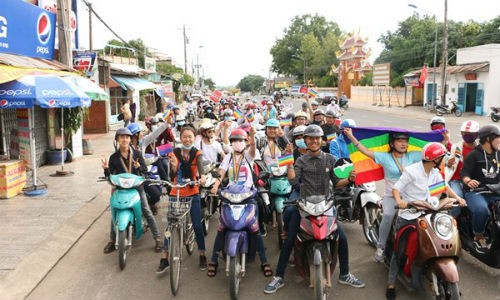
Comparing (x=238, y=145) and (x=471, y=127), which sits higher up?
(x=471, y=127)

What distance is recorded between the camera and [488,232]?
17.3 feet

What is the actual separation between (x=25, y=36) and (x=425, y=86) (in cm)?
3516

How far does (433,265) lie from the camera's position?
13.2 ft

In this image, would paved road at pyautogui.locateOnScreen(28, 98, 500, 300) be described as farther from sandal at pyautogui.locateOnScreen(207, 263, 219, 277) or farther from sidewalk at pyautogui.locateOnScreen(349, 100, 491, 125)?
sidewalk at pyautogui.locateOnScreen(349, 100, 491, 125)

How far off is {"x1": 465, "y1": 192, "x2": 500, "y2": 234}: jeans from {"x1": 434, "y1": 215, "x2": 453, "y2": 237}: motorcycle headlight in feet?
4.44

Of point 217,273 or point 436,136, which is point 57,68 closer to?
point 217,273

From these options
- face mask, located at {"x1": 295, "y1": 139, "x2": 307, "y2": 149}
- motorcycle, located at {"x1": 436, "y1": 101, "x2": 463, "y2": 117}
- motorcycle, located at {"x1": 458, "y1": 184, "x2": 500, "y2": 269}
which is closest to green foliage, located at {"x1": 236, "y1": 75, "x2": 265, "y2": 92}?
motorcycle, located at {"x1": 436, "y1": 101, "x2": 463, "y2": 117}

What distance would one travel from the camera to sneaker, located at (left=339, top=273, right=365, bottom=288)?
488 centimetres

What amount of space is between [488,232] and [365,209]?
59.2 inches

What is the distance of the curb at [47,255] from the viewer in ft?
16.6

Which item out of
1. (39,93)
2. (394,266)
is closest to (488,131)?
(394,266)

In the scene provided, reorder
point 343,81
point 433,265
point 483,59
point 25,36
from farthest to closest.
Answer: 1. point 343,81
2. point 483,59
3. point 25,36
4. point 433,265

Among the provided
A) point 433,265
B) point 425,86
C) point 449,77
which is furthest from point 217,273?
Answer: point 425,86

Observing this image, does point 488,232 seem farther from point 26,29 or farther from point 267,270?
point 26,29
